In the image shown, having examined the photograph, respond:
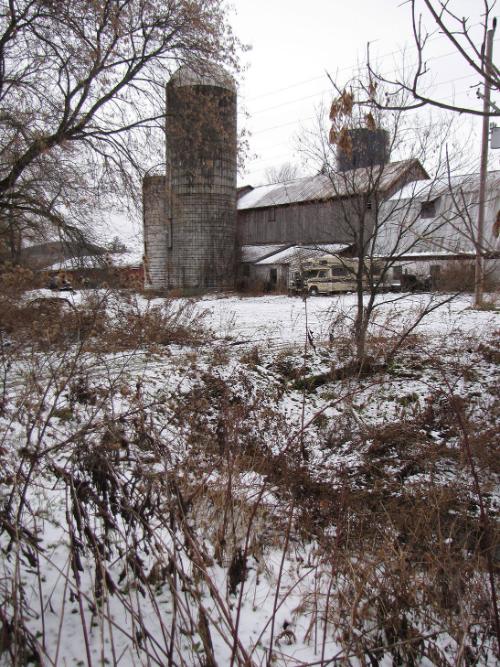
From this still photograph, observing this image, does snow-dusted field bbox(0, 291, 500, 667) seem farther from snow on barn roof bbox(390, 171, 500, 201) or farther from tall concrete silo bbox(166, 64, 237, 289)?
tall concrete silo bbox(166, 64, 237, 289)

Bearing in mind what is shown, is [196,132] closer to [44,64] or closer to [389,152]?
[44,64]

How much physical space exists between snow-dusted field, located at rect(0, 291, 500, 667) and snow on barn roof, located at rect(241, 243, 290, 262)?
20061mm

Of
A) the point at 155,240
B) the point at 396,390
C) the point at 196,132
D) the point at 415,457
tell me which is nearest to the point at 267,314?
the point at 196,132

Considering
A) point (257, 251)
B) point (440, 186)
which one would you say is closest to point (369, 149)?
point (440, 186)

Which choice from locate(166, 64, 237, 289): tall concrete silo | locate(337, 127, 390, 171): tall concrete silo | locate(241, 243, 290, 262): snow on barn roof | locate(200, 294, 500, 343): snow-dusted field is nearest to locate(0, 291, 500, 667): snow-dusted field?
locate(200, 294, 500, 343): snow-dusted field

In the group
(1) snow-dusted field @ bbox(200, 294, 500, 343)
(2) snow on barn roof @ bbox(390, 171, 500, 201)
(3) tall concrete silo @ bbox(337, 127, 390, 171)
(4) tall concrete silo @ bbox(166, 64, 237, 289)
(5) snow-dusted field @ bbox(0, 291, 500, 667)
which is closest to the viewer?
(5) snow-dusted field @ bbox(0, 291, 500, 667)

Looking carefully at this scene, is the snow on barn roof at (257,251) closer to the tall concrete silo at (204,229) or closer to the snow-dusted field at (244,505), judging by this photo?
the tall concrete silo at (204,229)

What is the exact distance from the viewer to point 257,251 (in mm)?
30781

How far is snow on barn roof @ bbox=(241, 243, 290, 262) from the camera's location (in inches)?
1178

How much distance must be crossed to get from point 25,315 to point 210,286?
63.4ft

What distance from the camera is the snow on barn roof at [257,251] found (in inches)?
1178

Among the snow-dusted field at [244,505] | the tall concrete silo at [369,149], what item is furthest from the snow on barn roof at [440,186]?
the snow-dusted field at [244,505]

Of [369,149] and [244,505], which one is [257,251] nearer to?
[369,149]

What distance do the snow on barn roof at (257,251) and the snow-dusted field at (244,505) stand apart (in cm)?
2006
